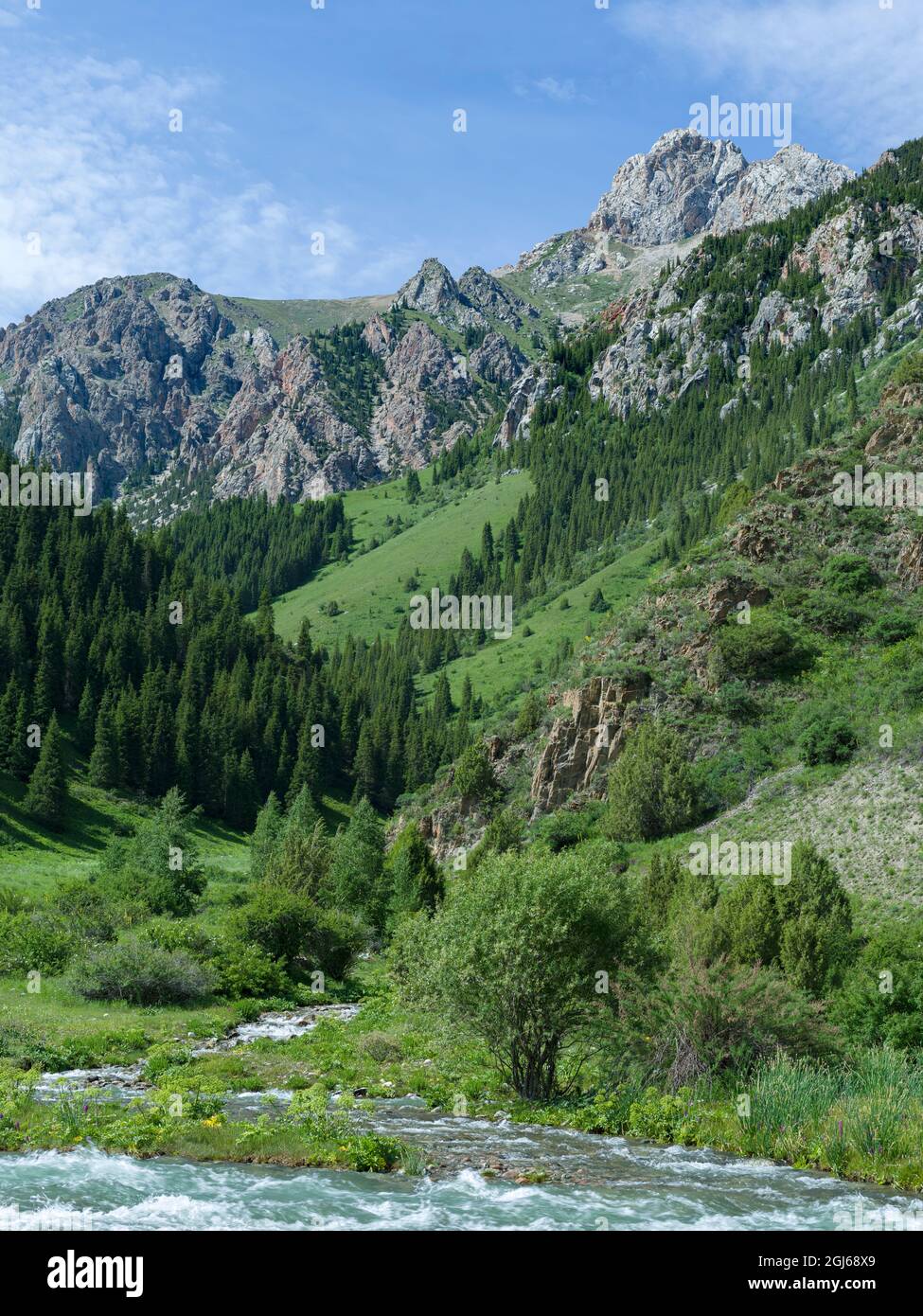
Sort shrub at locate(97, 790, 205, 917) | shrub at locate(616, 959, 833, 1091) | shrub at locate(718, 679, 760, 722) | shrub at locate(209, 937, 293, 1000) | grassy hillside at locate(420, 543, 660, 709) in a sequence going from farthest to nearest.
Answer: grassy hillside at locate(420, 543, 660, 709)
shrub at locate(718, 679, 760, 722)
shrub at locate(97, 790, 205, 917)
shrub at locate(209, 937, 293, 1000)
shrub at locate(616, 959, 833, 1091)

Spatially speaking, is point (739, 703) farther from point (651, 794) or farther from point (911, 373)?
point (911, 373)

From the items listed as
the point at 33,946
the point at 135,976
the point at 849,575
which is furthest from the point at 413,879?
the point at 849,575

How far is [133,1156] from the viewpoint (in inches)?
841

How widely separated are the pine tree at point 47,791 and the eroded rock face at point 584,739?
4782cm

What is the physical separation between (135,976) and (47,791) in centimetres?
Answer: 5578

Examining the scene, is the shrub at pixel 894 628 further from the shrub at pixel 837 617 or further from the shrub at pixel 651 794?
the shrub at pixel 651 794

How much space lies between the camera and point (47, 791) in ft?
307

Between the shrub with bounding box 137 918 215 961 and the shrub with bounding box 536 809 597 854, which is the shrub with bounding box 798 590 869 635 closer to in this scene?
the shrub with bounding box 536 809 597 854

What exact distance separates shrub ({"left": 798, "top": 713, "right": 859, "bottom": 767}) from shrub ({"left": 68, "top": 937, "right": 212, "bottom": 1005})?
39.5m

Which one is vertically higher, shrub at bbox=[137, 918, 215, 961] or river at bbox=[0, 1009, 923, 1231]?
river at bbox=[0, 1009, 923, 1231]

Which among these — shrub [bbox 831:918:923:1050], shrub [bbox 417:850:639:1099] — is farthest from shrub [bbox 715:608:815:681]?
shrub [bbox 417:850:639:1099]

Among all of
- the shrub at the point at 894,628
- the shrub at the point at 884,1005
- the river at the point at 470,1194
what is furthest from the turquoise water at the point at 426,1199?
the shrub at the point at 894,628

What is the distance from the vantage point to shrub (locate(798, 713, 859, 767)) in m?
60.0
